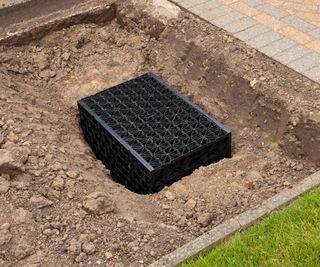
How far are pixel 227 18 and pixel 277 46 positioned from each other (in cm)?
76

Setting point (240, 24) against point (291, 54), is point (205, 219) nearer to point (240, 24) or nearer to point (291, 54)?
point (291, 54)

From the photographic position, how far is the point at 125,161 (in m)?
4.82

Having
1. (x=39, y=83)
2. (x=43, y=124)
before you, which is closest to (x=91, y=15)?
(x=39, y=83)

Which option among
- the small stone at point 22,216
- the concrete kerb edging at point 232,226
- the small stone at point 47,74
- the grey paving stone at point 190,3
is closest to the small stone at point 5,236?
the small stone at point 22,216

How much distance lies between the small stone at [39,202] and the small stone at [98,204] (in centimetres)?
26

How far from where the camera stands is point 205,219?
153 inches

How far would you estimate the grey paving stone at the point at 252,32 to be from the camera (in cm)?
545

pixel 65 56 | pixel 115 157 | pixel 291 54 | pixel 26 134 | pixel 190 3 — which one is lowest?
pixel 115 157

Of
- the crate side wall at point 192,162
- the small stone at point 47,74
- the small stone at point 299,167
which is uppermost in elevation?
the small stone at point 299,167

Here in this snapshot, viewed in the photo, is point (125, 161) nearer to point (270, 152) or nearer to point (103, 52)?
point (270, 152)

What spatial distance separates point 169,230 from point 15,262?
1.04 meters

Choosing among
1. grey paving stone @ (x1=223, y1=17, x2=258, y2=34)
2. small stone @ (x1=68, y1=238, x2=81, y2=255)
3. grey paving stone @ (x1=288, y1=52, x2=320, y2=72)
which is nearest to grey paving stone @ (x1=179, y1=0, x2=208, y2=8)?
grey paving stone @ (x1=223, y1=17, x2=258, y2=34)

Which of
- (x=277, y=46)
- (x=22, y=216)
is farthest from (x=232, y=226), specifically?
(x=277, y=46)

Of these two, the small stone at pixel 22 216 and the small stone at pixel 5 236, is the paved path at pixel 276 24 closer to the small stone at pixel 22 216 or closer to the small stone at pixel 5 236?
the small stone at pixel 22 216
